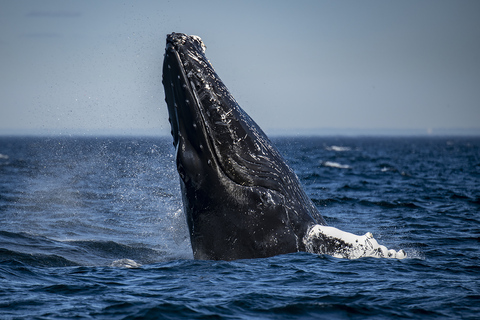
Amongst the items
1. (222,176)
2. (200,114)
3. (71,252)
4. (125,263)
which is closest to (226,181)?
(222,176)

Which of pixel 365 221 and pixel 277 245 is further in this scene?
pixel 365 221

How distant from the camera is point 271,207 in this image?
7.33 metres

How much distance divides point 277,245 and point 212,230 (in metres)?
0.91

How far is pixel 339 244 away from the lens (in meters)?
7.82

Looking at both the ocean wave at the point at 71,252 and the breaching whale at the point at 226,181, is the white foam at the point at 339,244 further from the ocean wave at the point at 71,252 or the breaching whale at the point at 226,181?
the ocean wave at the point at 71,252

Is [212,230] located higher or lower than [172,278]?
higher

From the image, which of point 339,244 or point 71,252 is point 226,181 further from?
point 71,252

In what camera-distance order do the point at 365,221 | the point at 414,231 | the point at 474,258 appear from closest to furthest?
the point at 474,258, the point at 414,231, the point at 365,221

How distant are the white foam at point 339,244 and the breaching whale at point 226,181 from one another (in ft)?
0.05

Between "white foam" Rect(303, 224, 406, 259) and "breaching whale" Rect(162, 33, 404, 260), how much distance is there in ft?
0.05

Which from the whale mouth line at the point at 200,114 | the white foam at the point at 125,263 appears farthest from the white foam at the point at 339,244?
the white foam at the point at 125,263

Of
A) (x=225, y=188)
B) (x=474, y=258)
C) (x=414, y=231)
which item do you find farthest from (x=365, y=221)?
(x=225, y=188)

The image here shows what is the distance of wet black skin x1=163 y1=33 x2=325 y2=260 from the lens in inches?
288

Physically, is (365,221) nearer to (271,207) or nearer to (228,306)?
(271,207)
